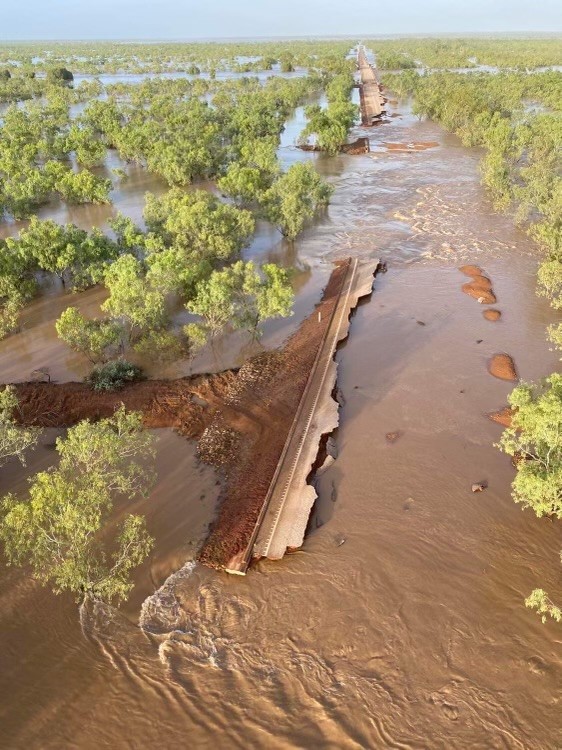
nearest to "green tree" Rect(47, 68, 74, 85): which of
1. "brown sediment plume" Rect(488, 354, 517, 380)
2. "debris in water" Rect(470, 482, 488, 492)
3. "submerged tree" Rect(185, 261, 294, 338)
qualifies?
"submerged tree" Rect(185, 261, 294, 338)

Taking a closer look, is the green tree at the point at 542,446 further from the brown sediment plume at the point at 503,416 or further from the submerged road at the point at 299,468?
the submerged road at the point at 299,468

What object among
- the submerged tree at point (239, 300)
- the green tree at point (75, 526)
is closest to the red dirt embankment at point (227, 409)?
the submerged tree at point (239, 300)

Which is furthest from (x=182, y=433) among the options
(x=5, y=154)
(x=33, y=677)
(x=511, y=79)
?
(x=511, y=79)

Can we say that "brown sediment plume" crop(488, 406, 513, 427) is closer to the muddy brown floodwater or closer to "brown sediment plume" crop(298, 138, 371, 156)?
the muddy brown floodwater

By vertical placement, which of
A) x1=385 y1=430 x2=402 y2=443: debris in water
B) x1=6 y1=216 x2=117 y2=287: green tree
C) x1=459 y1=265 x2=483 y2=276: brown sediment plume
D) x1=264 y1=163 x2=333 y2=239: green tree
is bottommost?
x1=385 y1=430 x2=402 y2=443: debris in water

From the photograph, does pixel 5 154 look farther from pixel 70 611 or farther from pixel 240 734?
pixel 240 734

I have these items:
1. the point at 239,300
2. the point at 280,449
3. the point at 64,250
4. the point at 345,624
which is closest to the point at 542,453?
the point at 345,624

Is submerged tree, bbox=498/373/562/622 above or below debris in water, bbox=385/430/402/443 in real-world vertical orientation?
above
